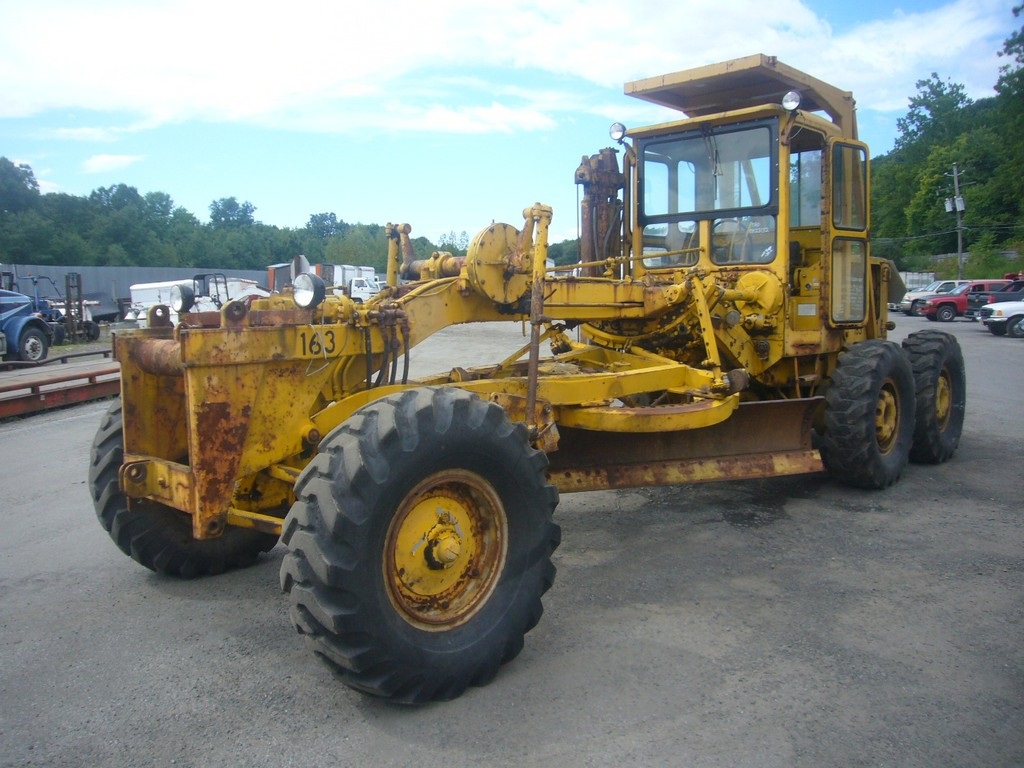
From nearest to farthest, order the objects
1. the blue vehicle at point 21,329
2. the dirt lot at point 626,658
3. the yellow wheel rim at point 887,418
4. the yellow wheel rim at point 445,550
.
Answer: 1. the dirt lot at point 626,658
2. the yellow wheel rim at point 445,550
3. the yellow wheel rim at point 887,418
4. the blue vehicle at point 21,329

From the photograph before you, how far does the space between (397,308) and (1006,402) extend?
10.6 metres

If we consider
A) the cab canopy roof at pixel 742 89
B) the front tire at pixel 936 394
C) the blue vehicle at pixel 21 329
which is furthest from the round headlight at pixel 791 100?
the blue vehicle at pixel 21 329

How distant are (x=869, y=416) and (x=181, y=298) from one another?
5144 mm

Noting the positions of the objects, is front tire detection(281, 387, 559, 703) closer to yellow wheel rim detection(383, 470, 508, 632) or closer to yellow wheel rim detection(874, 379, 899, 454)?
yellow wheel rim detection(383, 470, 508, 632)

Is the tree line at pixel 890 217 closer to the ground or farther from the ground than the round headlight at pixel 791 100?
farther from the ground

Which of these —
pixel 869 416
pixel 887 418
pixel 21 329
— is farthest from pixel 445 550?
pixel 21 329

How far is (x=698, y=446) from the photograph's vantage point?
20.2ft

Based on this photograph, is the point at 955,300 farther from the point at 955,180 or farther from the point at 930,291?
the point at 955,180

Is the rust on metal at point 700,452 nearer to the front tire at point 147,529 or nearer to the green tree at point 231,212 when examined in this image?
the front tire at point 147,529

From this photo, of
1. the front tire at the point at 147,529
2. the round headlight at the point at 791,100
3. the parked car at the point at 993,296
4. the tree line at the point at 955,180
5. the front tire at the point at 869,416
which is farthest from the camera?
the tree line at the point at 955,180

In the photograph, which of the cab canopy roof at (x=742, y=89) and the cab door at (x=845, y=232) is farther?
the cab door at (x=845, y=232)

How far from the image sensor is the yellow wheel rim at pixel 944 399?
812 centimetres

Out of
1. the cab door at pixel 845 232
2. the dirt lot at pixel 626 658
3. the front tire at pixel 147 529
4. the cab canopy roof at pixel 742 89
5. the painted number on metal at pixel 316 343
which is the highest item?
the cab canopy roof at pixel 742 89

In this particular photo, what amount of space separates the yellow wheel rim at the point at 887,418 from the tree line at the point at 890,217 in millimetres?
42562
